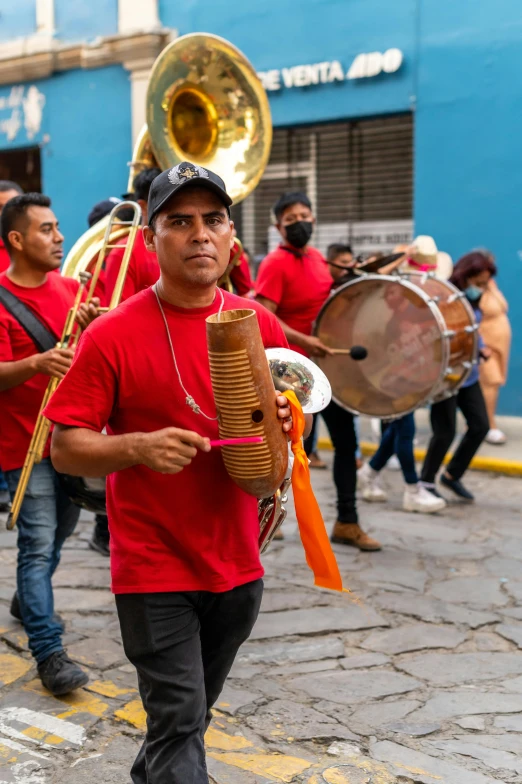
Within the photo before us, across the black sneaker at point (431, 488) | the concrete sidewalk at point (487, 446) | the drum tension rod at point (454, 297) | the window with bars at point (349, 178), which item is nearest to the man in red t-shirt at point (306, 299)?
the drum tension rod at point (454, 297)

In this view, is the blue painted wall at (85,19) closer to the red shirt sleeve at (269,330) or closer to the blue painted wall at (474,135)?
the blue painted wall at (474,135)

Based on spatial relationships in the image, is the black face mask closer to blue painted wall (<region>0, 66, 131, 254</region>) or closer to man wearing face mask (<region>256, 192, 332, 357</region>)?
man wearing face mask (<region>256, 192, 332, 357</region>)

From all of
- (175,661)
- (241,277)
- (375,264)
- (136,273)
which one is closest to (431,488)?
(375,264)

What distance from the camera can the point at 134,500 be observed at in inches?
99.7

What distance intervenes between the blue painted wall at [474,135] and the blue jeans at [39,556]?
23.8 ft

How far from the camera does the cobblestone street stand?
3312mm

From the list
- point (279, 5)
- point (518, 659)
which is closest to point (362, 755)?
point (518, 659)

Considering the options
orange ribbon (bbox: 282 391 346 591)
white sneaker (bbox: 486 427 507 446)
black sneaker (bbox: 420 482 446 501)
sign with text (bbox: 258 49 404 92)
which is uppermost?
sign with text (bbox: 258 49 404 92)

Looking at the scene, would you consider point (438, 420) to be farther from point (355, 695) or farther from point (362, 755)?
point (362, 755)

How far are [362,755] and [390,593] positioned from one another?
1833 mm

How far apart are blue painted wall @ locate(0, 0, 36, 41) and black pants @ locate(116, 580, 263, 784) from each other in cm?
1317

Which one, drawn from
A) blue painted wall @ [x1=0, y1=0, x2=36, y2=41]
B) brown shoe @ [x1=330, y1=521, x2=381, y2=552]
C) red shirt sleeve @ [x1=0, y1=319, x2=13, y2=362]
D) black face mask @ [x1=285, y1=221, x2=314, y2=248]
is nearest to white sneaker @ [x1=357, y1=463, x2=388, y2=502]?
brown shoe @ [x1=330, y1=521, x2=381, y2=552]

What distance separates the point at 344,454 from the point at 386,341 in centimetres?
72

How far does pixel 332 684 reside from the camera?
4.00 meters
